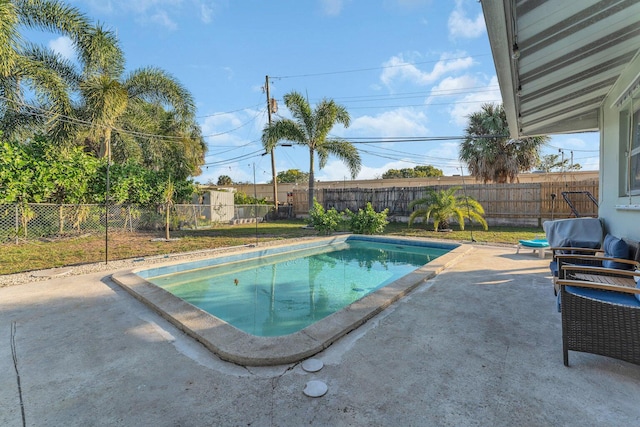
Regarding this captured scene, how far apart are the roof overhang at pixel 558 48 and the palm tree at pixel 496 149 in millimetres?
9954

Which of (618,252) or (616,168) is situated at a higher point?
(616,168)

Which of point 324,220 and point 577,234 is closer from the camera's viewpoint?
point 577,234

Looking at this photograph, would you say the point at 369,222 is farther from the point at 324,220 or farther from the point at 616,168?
the point at 616,168

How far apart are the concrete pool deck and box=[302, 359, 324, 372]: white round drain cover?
0.04m

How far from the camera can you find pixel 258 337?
8.50 ft

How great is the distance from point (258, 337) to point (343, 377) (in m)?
0.91

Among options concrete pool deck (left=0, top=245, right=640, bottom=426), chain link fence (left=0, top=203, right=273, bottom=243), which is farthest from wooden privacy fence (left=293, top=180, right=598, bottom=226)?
concrete pool deck (left=0, top=245, right=640, bottom=426)

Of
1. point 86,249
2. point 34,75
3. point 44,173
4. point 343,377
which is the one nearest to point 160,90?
point 34,75

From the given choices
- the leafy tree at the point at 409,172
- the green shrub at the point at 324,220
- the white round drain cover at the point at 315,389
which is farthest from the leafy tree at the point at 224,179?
the white round drain cover at the point at 315,389

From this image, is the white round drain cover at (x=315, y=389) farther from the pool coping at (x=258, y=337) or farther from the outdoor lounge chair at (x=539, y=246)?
the outdoor lounge chair at (x=539, y=246)

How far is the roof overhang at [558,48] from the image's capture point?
2.29 meters

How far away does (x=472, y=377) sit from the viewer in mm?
2002

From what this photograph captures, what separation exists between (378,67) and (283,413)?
17438 mm

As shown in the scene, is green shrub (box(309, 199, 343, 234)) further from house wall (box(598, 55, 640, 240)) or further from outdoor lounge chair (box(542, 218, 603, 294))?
house wall (box(598, 55, 640, 240))
